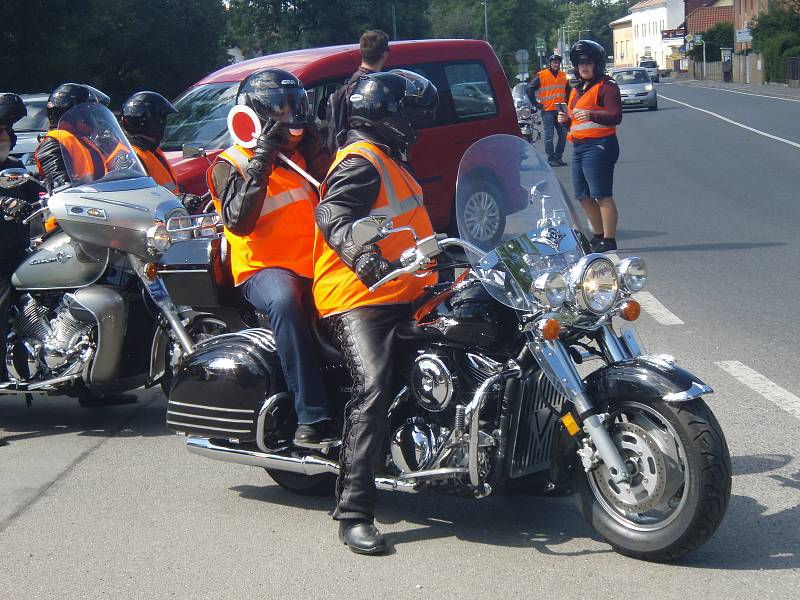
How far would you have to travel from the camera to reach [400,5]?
183ft

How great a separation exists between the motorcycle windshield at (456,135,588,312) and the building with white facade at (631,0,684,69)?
455 ft

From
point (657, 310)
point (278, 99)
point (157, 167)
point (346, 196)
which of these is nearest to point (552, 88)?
point (657, 310)

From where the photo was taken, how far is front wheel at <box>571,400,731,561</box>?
390 cm

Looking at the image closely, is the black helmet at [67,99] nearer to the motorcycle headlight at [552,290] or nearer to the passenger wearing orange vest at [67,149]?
the passenger wearing orange vest at [67,149]

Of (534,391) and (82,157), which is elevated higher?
(82,157)

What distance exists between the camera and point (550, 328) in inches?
159

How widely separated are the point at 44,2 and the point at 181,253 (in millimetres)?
23632

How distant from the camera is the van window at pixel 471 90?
11.9m

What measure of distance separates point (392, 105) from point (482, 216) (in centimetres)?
54

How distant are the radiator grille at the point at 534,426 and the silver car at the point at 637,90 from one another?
135 feet

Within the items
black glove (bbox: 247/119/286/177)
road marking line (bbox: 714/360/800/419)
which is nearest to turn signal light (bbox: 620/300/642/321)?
black glove (bbox: 247/119/286/177)

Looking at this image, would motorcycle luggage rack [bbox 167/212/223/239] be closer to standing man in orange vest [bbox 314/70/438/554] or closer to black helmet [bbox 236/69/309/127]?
black helmet [bbox 236/69/309/127]

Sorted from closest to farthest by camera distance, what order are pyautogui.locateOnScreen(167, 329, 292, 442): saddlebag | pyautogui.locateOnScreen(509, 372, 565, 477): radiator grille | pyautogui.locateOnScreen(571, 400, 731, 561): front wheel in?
1. pyautogui.locateOnScreen(571, 400, 731, 561): front wheel
2. pyautogui.locateOnScreen(509, 372, 565, 477): radiator grille
3. pyautogui.locateOnScreen(167, 329, 292, 442): saddlebag

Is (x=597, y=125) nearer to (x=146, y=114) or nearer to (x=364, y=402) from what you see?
(x=146, y=114)
